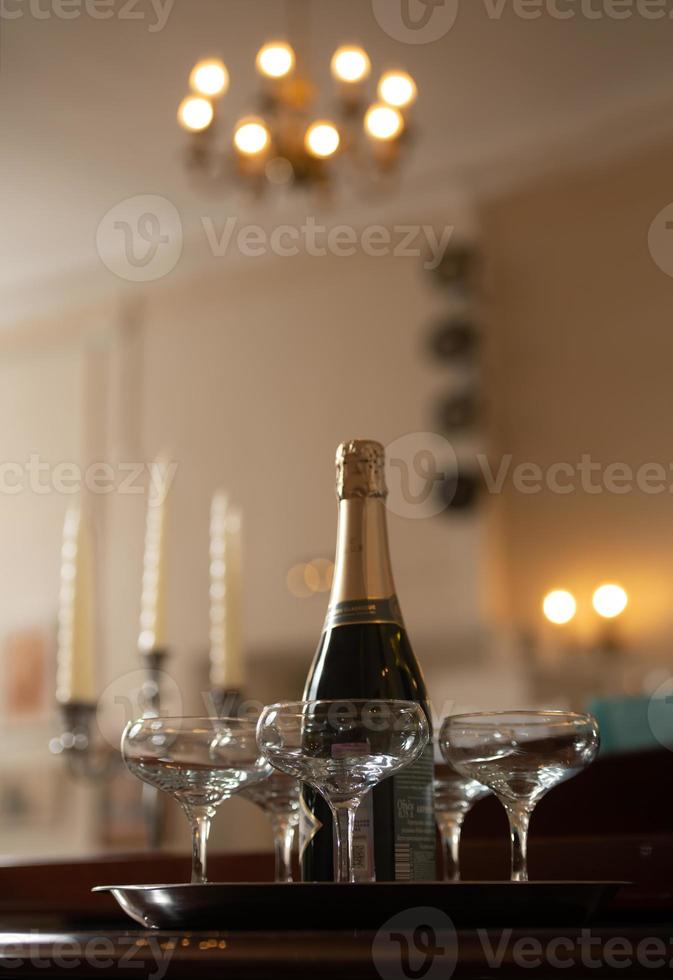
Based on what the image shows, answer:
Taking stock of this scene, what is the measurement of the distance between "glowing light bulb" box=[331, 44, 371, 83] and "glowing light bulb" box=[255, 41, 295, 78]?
127mm

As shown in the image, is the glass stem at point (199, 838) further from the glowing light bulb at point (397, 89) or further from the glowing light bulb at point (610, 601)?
the glowing light bulb at point (610, 601)

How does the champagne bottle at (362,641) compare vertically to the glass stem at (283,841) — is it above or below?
above

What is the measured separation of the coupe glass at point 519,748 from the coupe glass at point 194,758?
13 centimetres

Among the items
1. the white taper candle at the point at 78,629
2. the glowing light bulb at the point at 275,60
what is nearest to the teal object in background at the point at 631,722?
the white taper candle at the point at 78,629

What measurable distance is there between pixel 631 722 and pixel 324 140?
1735 mm

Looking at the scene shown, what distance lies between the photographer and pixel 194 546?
5555mm

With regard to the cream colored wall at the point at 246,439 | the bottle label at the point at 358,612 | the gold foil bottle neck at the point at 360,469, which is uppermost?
the cream colored wall at the point at 246,439

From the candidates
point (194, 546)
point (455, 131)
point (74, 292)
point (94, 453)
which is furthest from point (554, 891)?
point (74, 292)

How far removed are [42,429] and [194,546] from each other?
1.22 metres

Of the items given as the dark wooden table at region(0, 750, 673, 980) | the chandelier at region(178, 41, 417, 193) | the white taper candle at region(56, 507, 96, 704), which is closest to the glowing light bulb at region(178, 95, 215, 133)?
the chandelier at region(178, 41, 417, 193)

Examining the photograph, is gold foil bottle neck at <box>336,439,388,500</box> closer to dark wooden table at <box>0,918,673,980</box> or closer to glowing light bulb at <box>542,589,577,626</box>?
dark wooden table at <box>0,918,673,980</box>

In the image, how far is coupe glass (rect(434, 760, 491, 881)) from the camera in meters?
0.89

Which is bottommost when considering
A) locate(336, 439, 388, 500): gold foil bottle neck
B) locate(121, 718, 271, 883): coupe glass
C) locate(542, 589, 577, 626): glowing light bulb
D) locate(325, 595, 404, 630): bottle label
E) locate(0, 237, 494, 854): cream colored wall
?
locate(121, 718, 271, 883): coupe glass

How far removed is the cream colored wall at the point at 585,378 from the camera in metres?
4.54
